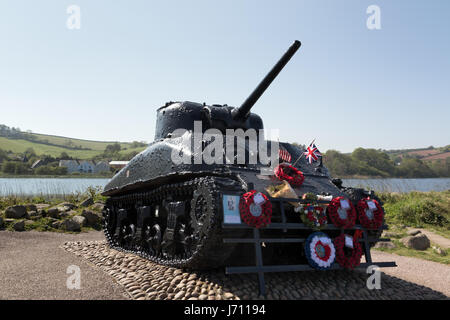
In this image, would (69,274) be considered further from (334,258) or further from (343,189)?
(343,189)

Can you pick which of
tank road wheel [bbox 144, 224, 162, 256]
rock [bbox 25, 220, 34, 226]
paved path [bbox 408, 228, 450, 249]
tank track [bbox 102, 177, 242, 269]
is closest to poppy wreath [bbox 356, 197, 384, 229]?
tank track [bbox 102, 177, 242, 269]

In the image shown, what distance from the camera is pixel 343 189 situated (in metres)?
7.95

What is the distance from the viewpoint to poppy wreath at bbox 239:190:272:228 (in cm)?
552

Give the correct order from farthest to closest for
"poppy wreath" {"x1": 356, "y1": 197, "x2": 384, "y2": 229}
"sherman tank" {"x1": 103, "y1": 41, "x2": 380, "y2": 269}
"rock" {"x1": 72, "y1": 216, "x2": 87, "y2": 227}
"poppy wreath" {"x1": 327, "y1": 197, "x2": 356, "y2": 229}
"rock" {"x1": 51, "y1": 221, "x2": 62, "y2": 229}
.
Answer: "rock" {"x1": 72, "y1": 216, "x2": 87, "y2": 227}
"rock" {"x1": 51, "y1": 221, "x2": 62, "y2": 229}
"poppy wreath" {"x1": 356, "y1": 197, "x2": 384, "y2": 229}
"poppy wreath" {"x1": 327, "y1": 197, "x2": 356, "y2": 229}
"sherman tank" {"x1": 103, "y1": 41, "x2": 380, "y2": 269}

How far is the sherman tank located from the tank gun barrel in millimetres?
21

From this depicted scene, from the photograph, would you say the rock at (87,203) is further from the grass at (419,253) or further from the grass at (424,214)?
the grass at (424,214)

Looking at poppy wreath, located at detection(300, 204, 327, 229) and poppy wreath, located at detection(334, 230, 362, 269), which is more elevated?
poppy wreath, located at detection(300, 204, 327, 229)

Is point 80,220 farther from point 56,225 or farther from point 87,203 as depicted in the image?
point 87,203

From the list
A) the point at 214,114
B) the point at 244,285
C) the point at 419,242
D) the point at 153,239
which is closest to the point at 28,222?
the point at 153,239

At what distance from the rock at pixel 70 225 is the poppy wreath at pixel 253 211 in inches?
431

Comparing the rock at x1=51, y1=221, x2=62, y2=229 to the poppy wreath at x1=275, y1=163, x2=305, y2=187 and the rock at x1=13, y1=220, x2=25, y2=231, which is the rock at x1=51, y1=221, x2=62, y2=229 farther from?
the poppy wreath at x1=275, y1=163, x2=305, y2=187

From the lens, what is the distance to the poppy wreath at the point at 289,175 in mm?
6789

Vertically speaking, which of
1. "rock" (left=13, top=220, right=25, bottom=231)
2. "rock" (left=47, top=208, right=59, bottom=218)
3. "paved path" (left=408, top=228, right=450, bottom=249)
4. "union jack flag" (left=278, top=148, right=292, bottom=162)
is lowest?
"paved path" (left=408, top=228, right=450, bottom=249)

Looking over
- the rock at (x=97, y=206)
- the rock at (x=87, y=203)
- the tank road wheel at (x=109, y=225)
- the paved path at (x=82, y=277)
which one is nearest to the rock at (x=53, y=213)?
the rock at (x=97, y=206)
